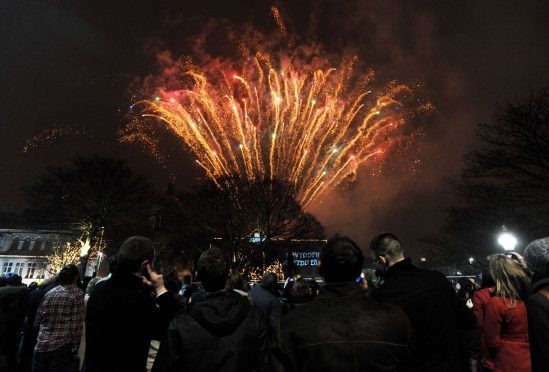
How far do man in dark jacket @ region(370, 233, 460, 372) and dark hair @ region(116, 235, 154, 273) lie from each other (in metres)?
2.36

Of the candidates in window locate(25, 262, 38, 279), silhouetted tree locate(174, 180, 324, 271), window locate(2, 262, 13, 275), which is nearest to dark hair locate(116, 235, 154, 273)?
silhouetted tree locate(174, 180, 324, 271)

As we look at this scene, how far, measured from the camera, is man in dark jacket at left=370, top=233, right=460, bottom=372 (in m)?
2.95

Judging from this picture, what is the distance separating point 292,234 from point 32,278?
5967 centimetres

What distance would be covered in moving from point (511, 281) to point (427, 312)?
143 centimetres

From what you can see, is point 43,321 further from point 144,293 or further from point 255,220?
point 255,220

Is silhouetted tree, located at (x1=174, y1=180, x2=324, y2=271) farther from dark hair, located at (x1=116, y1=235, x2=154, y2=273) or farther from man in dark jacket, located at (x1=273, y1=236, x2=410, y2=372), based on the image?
man in dark jacket, located at (x1=273, y1=236, x2=410, y2=372)

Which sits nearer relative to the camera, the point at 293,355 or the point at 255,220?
the point at 293,355

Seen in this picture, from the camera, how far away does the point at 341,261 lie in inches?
94.9

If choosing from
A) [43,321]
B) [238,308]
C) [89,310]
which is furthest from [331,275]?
[43,321]

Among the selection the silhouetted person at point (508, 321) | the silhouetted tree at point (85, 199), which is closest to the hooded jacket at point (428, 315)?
the silhouetted person at point (508, 321)

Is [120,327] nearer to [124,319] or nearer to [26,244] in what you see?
[124,319]

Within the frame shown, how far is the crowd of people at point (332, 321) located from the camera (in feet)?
7.16

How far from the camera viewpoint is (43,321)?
4852 millimetres

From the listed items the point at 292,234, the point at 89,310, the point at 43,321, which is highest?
the point at 292,234
